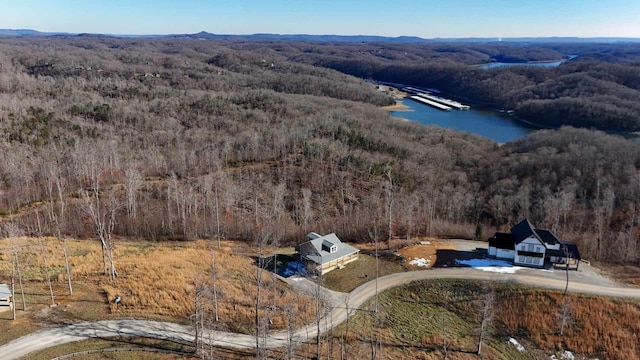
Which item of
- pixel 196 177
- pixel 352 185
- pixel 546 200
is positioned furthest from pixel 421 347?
pixel 196 177

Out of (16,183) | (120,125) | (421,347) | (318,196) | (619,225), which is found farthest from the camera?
(120,125)

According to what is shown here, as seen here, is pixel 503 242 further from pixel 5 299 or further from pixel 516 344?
pixel 5 299

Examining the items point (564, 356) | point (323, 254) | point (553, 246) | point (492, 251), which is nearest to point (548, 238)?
point (553, 246)

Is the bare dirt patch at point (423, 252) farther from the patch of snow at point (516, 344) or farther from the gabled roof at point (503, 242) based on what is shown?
the patch of snow at point (516, 344)

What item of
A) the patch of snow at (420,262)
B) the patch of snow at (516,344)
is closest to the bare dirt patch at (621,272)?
the patch of snow at (516,344)

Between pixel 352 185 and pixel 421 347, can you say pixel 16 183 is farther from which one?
pixel 421 347

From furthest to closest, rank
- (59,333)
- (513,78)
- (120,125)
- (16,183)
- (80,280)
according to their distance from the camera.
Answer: (513,78) → (120,125) → (16,183) → (80,280) → (59,333)

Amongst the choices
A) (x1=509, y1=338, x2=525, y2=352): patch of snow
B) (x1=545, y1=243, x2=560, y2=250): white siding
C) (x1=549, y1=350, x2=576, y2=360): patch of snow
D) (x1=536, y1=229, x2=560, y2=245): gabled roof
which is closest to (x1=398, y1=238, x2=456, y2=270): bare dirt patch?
(x1=536, y1=229, x2=560, y2=245): gabled roof

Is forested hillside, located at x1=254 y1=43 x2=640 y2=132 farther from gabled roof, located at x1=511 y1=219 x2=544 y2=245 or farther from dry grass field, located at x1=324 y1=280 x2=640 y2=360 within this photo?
dry grass field, located at x1=324 y1=280 x2=640 y2=360
